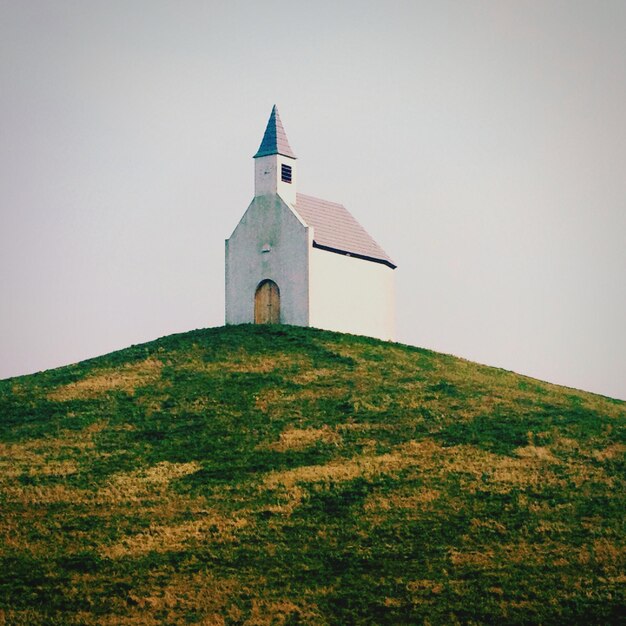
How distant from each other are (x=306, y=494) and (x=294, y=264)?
69.2ft

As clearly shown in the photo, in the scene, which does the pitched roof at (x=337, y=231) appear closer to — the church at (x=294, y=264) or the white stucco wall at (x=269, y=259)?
the church at (x=294, y=264)

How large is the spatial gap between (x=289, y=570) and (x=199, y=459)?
365 inches

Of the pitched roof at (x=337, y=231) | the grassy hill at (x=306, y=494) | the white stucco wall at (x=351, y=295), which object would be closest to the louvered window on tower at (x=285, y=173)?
the pitched roof at (x=337, y=231)

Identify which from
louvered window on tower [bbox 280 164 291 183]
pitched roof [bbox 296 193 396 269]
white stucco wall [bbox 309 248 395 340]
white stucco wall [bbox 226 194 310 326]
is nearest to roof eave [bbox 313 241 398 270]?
pitched roof [bbox 296 193 396 269]

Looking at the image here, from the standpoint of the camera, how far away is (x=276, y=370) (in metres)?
44.7

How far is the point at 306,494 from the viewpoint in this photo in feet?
105

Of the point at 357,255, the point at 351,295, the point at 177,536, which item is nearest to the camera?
the point at 177,536

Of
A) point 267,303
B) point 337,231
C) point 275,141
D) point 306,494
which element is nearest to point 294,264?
point 267,303

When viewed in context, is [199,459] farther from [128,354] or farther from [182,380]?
[128,354]

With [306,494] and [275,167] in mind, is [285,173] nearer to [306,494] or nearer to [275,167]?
[275,167]

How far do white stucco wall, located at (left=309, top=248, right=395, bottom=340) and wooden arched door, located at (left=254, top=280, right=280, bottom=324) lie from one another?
7.76 feet

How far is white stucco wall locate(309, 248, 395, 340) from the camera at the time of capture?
5141 centimetres

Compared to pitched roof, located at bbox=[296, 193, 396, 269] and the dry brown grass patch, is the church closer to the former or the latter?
pitched roof, located at bbox=[296, 193, 396, 269]

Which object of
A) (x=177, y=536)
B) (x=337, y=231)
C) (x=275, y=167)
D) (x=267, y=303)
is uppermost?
(x=275, y=167)
